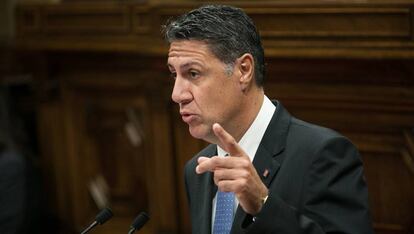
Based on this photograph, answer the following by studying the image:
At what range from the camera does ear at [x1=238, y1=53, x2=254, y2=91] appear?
2.03 m

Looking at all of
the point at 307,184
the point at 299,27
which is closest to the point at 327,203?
the point at 307,184

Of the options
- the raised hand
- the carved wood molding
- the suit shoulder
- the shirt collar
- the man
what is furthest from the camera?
the carved wood molding

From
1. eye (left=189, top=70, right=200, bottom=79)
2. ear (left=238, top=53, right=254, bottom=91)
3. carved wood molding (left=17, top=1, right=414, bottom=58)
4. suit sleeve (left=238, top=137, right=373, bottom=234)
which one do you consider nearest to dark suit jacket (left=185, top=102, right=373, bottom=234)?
suit sleeve (left=238, top=137, right=373, bottom=234)

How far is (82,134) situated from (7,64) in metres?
1.03

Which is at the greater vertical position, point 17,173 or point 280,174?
point 280,174

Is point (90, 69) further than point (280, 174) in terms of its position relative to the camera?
Yes

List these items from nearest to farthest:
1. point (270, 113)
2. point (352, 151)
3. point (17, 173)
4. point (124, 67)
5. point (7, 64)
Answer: point (352, 151) → point (270, 113) → point (17, 173) → point (124, 67) → point (7, 64)

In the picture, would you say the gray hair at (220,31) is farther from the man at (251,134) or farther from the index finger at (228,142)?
the index finger at (228,142)

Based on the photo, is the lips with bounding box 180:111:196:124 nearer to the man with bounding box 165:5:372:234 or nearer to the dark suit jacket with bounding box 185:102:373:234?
the man with bounding box 165:5:372:234

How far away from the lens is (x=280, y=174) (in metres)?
1.96

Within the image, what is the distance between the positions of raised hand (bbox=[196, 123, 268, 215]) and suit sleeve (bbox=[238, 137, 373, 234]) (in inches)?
1.2

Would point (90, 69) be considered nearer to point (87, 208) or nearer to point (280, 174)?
point (87, 208)

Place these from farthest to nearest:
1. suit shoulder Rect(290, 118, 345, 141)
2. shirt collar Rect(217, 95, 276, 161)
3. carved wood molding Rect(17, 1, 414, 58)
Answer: carved wood molding Rect(17, 1, 414, 58), shirt collar Rect(217, 95, 276, 161), suit shoulder Rect(290, 118, 345, 141)

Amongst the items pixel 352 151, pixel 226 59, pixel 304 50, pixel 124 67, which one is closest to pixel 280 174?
pixel 352 151
